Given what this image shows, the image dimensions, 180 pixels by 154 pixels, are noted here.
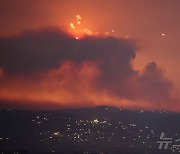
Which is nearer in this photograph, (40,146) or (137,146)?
(40,146)

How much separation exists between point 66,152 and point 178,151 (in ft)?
169

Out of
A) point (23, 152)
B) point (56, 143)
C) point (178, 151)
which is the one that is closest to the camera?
point (23, 152)

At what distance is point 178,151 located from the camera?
17650cm

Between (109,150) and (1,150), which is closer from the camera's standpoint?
(1,150)

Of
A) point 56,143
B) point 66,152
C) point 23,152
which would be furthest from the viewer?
point 56,143

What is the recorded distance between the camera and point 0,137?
199250 mm

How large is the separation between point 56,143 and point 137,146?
40.5 m

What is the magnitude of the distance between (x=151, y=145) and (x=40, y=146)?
186 feet

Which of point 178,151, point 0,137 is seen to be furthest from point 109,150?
point 0,137

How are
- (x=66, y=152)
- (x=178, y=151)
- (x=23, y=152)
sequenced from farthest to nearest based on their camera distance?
1. (x=178, y=151)
2. (x=66, y=152)
3. (x=23, y=152)

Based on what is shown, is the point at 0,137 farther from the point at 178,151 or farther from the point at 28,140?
the point at 178,151

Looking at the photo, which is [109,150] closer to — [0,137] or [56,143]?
[56,143]

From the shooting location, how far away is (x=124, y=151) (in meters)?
170

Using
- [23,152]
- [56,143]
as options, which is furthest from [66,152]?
[56,143]
